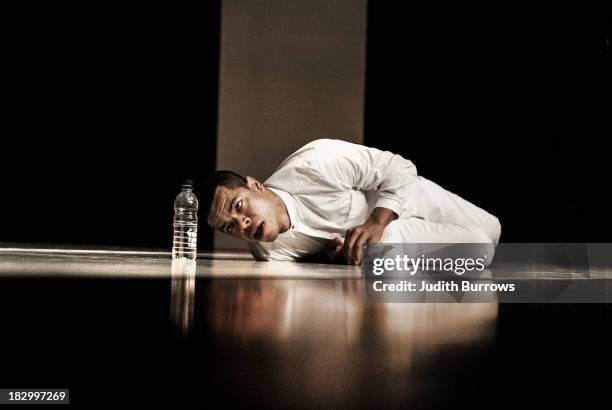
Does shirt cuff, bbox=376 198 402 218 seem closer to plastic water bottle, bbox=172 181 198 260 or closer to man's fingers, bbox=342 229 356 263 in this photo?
man's fingers, bbox=342 229 356 263

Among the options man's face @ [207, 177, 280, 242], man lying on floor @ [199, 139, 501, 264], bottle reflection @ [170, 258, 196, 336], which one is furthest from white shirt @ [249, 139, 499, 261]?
bottle reflection @ [170, 258, 196, 336]

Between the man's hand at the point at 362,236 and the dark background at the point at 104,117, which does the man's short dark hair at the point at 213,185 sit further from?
the dark background at the point at 104,117

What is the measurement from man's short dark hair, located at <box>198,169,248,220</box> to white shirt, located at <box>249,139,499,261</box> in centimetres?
18

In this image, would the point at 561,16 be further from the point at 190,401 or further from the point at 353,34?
the point at 190,401

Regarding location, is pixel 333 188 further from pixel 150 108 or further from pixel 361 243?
pixel 150 108

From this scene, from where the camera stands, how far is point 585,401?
73 centimetres

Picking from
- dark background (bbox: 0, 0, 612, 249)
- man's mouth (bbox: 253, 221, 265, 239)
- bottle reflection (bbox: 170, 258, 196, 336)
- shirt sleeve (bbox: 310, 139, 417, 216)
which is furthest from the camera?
dark background (bbox: 0, 0, 612, 249)

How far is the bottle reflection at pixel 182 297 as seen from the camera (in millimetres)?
1119

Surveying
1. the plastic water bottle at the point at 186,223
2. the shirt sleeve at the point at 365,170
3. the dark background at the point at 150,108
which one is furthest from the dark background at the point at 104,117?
the shirt sleeve at the point at 365,170

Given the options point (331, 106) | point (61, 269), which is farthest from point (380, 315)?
point (331, 106)

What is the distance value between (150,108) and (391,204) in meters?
3.15

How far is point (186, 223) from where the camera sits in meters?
3.16

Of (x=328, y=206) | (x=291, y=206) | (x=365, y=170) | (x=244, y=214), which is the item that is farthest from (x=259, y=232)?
(x=365, y=170)

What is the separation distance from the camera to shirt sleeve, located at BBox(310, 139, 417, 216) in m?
2.78
